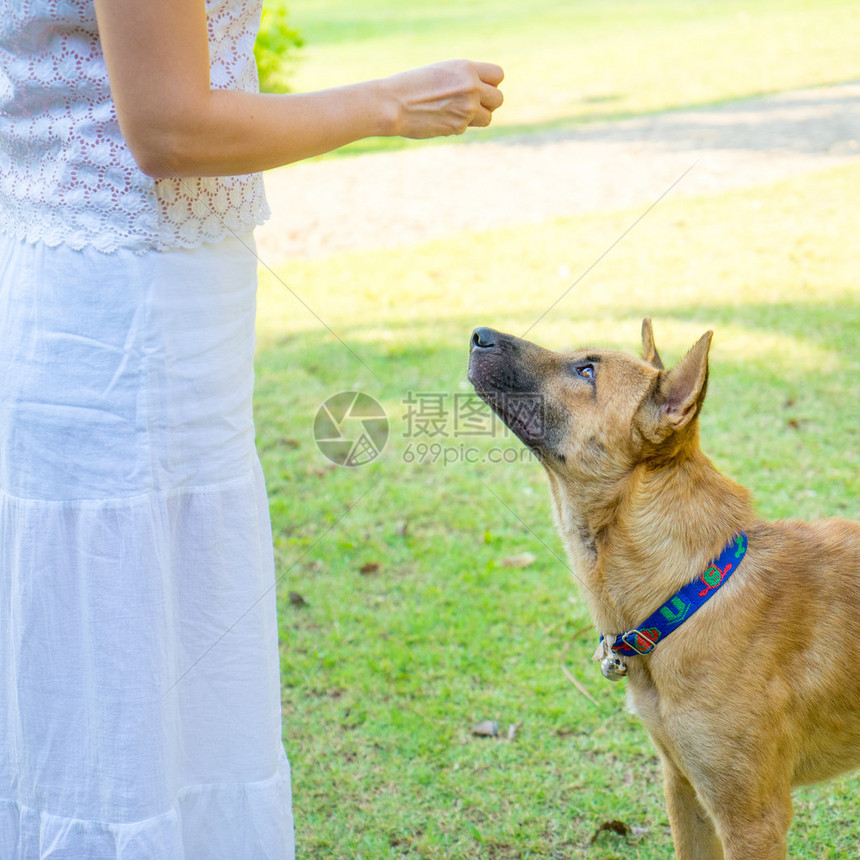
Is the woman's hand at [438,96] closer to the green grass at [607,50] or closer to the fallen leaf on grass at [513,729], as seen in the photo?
the fallen leaf on grass at [513,729]

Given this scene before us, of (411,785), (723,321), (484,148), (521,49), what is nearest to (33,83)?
(411,785)

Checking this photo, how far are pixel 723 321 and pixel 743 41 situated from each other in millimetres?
13578

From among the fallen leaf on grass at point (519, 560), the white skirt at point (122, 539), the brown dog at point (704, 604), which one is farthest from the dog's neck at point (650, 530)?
the fallen leaf on grass at point (519, 560)

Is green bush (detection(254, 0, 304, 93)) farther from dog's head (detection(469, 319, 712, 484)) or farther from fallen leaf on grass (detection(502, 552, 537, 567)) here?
dog's head (detection(469, 319, 712, 484))

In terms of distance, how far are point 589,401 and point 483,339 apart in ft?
1.41

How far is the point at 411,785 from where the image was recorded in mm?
3363

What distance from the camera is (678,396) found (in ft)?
8.96

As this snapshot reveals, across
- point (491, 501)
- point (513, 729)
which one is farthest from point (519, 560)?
point (513, 729)

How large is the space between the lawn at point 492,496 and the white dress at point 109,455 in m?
1.17

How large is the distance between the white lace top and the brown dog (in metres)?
1.37

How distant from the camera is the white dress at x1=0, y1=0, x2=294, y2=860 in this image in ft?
6.38

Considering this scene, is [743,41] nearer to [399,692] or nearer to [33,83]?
[399,692]

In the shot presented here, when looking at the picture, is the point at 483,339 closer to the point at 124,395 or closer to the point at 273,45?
the point at 124,395

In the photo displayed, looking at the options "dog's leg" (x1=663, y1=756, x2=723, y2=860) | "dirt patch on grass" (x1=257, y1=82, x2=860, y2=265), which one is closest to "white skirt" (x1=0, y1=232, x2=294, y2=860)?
"dog's leg" (x1=663, y1=756, x2=723, y2=860)
